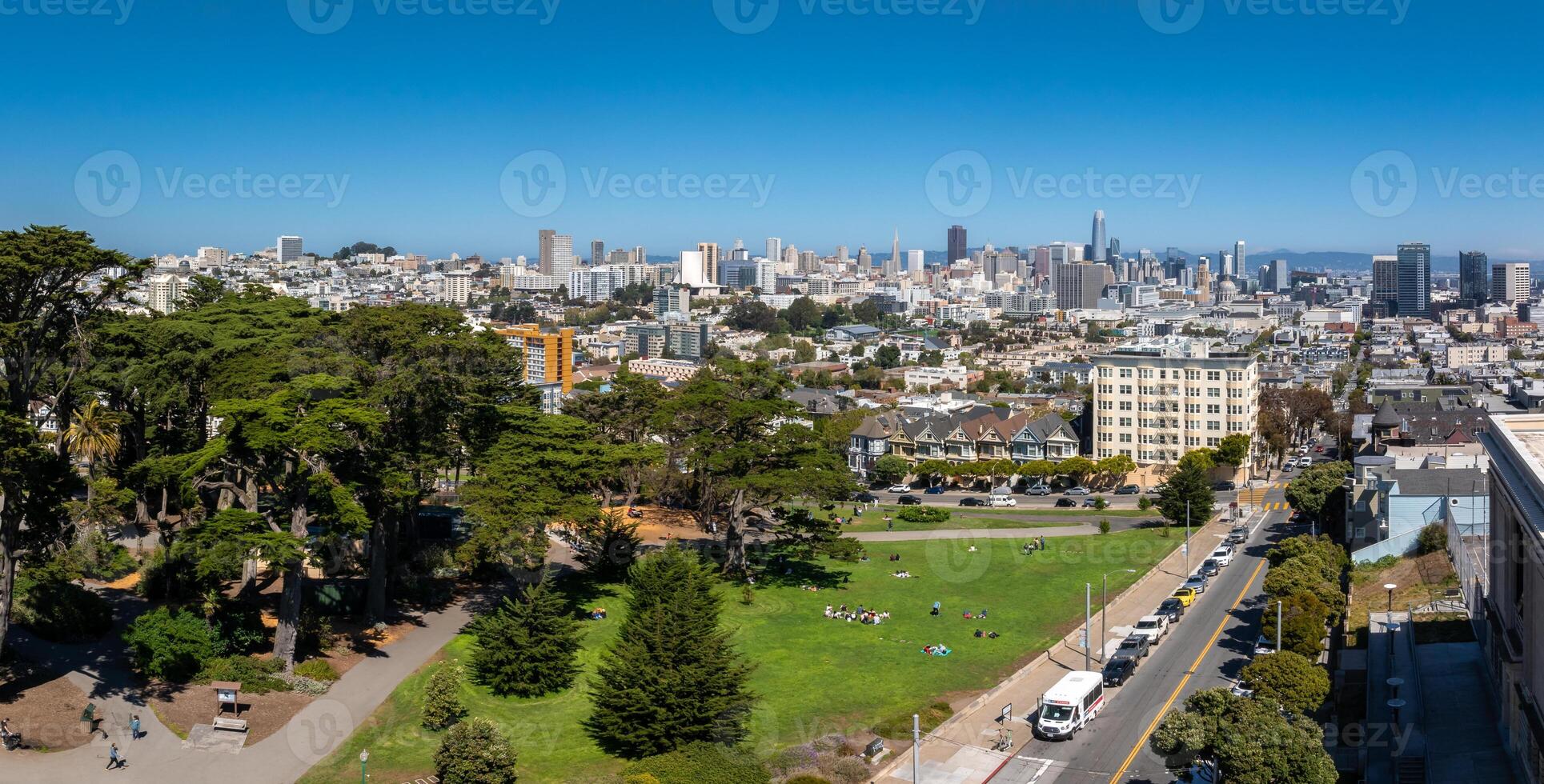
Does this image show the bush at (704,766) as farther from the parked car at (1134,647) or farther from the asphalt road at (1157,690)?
the parked car at (1134,647)

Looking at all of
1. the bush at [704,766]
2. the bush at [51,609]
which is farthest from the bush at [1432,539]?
the bush at [51,609]

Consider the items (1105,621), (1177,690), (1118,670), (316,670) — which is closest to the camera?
(316,670)

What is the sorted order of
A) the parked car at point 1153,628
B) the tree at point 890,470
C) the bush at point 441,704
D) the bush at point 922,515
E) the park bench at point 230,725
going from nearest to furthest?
the park bench at point 230,725 < the bush at point 441,704 < the parked car at point 1153,628 < the bush at point 922,515 < the tree at point 890,470

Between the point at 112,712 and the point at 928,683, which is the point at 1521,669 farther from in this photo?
the point at 112,712

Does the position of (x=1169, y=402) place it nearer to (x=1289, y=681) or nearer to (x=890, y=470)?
(x=890, y=470)

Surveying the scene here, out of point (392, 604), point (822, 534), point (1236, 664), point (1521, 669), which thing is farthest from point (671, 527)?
point (1521, 669)

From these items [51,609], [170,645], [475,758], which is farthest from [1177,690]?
[51,609]

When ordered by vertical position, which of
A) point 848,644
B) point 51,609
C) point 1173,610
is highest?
point 51,609
